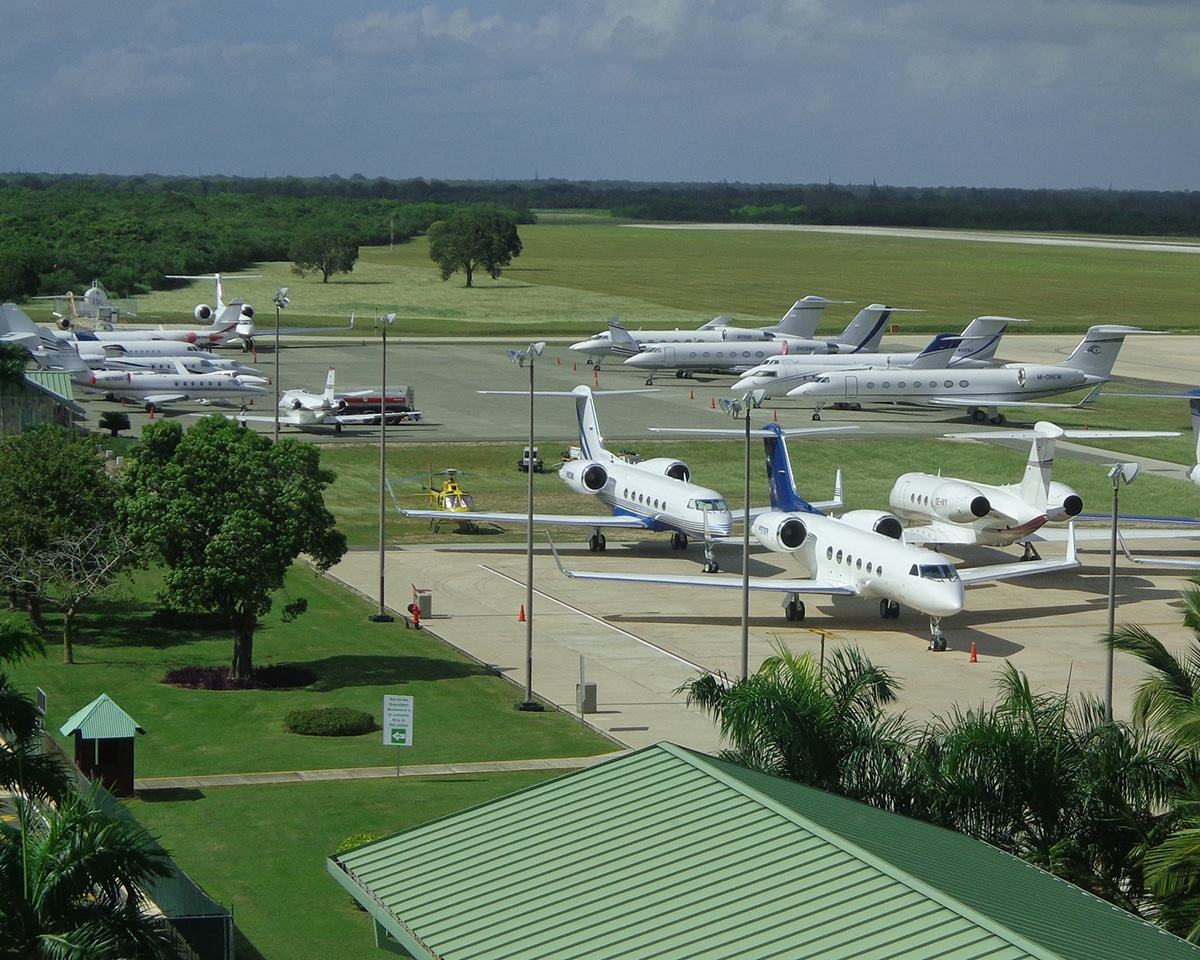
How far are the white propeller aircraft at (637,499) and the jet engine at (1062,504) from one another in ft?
35.0

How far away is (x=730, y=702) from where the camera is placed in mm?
27000

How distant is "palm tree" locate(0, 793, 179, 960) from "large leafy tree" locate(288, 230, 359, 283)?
170334 mm

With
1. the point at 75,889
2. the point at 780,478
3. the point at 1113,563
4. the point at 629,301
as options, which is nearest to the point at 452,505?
the point at 780,478

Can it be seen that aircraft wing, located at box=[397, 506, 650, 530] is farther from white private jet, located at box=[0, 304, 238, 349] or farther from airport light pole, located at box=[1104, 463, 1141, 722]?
white private jet, located at box=[0, 304, 238, 349]

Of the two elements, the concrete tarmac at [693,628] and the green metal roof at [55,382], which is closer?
the concrete tarmac at [693,628]

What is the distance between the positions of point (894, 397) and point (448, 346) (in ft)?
139

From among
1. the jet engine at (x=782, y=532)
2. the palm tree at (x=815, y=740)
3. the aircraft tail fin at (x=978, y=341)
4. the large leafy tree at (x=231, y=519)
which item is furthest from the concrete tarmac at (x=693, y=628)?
the aircraft tail fin at (x=978, y=341)

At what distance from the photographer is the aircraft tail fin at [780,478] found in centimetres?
5328

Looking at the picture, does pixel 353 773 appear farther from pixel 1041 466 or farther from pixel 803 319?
pixel 803 319

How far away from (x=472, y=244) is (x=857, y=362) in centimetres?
8917

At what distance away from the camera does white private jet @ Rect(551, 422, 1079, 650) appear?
46156mm

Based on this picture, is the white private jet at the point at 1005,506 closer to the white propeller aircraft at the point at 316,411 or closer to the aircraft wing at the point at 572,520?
the aircraft wing at the point at 572,520

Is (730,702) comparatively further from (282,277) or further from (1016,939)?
(282,277)

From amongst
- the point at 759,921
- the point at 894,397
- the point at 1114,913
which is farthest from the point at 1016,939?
the point at 894,397
